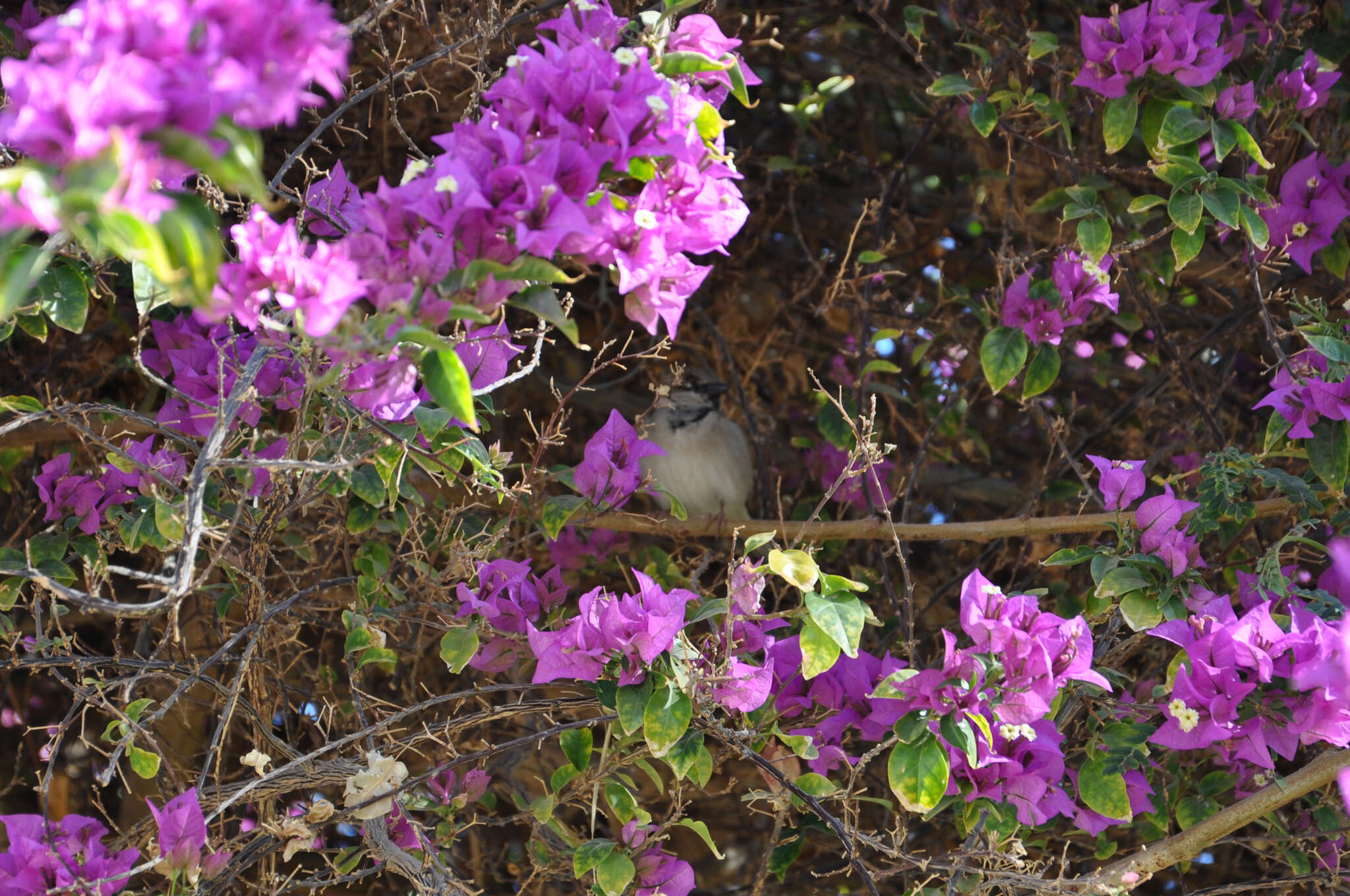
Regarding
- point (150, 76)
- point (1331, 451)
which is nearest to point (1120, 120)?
point (1331, 451)

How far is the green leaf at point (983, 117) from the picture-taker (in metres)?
1.94

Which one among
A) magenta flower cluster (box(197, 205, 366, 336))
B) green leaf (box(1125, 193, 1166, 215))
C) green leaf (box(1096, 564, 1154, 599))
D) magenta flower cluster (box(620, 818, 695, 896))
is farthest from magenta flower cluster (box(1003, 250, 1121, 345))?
magenta flower cluster (box(197, 205, 366, 336))

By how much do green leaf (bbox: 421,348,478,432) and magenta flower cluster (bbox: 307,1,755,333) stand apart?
0.04 meters

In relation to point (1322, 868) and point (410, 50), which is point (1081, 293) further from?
point (410, 50)

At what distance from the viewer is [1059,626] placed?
1437 millimetres

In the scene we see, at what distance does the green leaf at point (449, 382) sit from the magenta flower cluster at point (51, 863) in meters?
0.73

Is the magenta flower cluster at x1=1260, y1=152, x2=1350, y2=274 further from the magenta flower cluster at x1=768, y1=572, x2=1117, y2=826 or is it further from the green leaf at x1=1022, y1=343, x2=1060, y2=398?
the magenta flower cluster at x1=768, y1=572, x2=1117, y2=826

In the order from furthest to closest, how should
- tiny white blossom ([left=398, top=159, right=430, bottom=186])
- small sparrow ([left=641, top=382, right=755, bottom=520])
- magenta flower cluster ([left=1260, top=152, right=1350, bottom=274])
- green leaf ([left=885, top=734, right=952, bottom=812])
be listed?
small sparrow ([left=641, top=382, right=755, bottom=520]), magenta flower cluster ([left=1260, top=152, right=1350, bottom=274]), green leaf ([left=885, top=734, right=952, bottom=812]), tiny white blossom ([left=398, top=159, right=430, bottom=186])

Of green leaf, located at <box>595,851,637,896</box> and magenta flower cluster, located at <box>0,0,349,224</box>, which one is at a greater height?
magenta flower cluster, located at <box>0,0,349,224</box>

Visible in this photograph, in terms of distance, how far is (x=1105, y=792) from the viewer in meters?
1.57

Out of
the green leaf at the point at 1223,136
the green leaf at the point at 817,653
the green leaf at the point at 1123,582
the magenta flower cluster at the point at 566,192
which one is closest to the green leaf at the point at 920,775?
the green leaf at the point at 817,653

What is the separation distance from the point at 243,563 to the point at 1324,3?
2.14 meters

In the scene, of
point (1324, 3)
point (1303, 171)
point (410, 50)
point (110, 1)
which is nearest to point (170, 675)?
point (110, 1)

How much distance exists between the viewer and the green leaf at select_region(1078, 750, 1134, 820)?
1.57 meters
